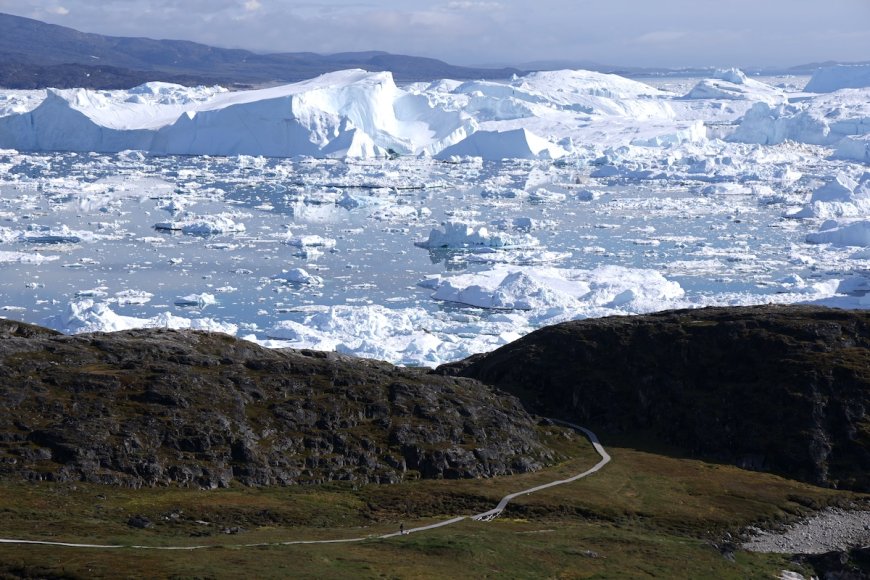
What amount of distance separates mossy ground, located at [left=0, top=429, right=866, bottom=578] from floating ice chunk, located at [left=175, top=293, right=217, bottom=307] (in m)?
17.8

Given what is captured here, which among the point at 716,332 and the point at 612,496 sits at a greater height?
the point at 716,332

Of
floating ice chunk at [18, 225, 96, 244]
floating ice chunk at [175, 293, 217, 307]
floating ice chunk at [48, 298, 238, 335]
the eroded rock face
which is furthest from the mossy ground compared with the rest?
floating ice chunk at [18, 225, 96, 244]

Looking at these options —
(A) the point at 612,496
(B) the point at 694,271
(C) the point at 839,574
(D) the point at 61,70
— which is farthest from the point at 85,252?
(D) the point at 61,70

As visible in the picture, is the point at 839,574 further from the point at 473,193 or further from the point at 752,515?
the point at 473,193

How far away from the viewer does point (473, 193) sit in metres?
63.4

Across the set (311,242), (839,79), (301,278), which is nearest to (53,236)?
(311,242)

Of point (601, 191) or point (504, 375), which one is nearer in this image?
point (504, 375)

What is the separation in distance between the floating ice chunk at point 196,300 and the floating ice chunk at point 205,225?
13.5 metres

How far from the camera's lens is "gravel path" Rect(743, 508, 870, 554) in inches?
698

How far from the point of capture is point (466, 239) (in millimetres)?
46844

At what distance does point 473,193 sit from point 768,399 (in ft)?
134

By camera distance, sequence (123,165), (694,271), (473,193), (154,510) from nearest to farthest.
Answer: (154,510), (694,271), (473,193), (123,165)

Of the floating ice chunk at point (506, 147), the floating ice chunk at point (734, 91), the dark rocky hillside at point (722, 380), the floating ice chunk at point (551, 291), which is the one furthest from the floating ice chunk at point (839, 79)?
the dark rocky hillside at point (722, 380)

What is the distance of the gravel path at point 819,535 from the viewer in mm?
17734
